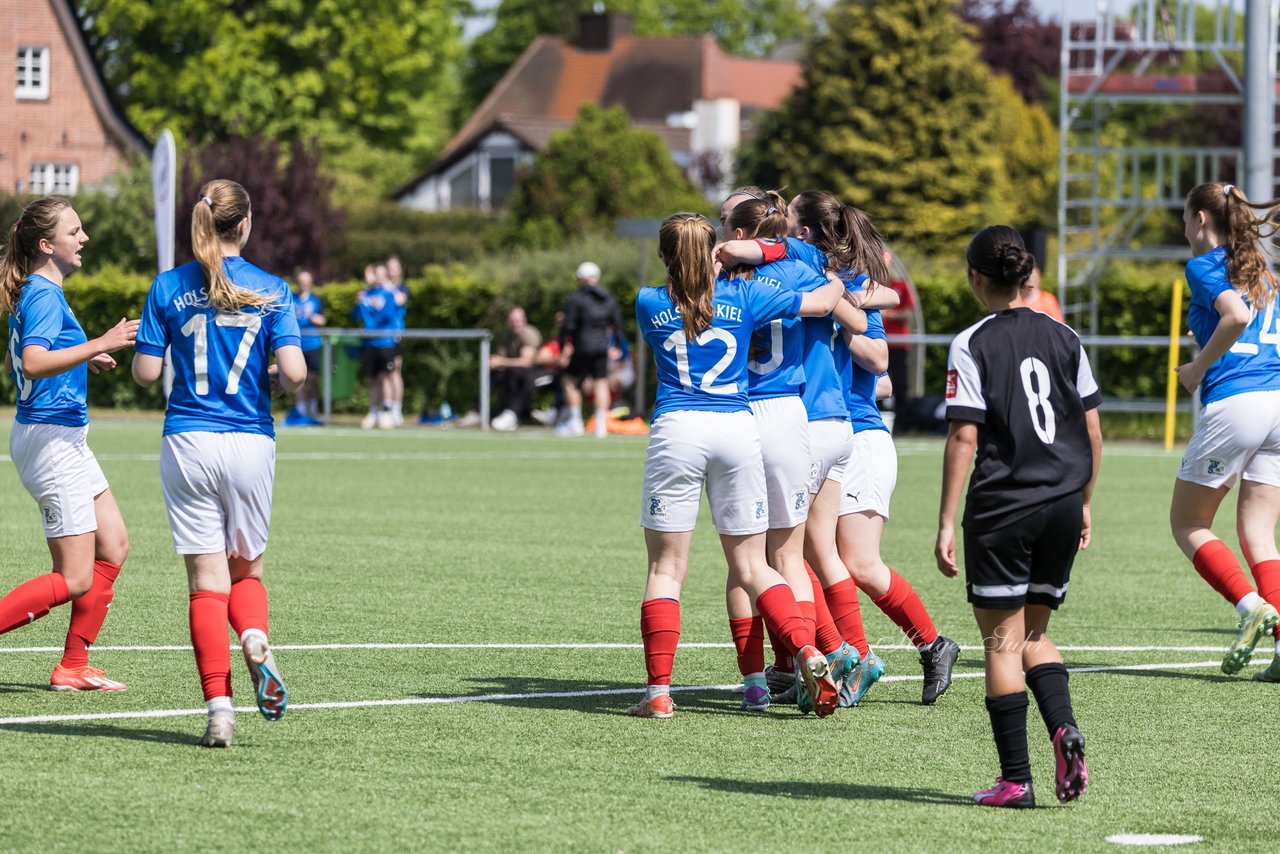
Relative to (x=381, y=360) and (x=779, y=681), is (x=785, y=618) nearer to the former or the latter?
(x=779, y=681)

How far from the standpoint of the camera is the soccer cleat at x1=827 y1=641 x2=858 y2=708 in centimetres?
707

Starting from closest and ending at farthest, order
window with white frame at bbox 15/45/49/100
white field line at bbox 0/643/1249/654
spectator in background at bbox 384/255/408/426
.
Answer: white field line at bbox 0/643/1249/654, spectator in background at bbox 384/255/408/426, window with white frame at bbox 15/45/49/100

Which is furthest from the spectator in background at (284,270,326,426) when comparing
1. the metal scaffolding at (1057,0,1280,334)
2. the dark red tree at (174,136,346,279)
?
the dark red tree at (174,136,346,279)

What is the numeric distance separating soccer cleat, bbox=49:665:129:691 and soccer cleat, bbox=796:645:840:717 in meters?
2.64

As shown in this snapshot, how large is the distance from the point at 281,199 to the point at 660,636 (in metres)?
38.2

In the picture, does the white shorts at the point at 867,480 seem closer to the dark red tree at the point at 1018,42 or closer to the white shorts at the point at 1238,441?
the white shorts at the point at 1238,441

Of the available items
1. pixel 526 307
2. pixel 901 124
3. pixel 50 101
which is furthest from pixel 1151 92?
pixel 50 101

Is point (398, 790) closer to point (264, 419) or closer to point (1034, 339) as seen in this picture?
point (264, 419)

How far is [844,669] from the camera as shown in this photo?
7.08 meters

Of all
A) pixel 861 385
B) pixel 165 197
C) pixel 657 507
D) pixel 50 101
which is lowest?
pixel 657 507

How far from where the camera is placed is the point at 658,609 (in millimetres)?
6832

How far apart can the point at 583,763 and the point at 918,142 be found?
40938 mm

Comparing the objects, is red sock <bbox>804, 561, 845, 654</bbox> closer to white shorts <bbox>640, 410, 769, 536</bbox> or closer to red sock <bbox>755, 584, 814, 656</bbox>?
red sock <bbox>755, 584, 814, 656</bbox>

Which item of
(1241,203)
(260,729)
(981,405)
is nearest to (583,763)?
(260,729)
